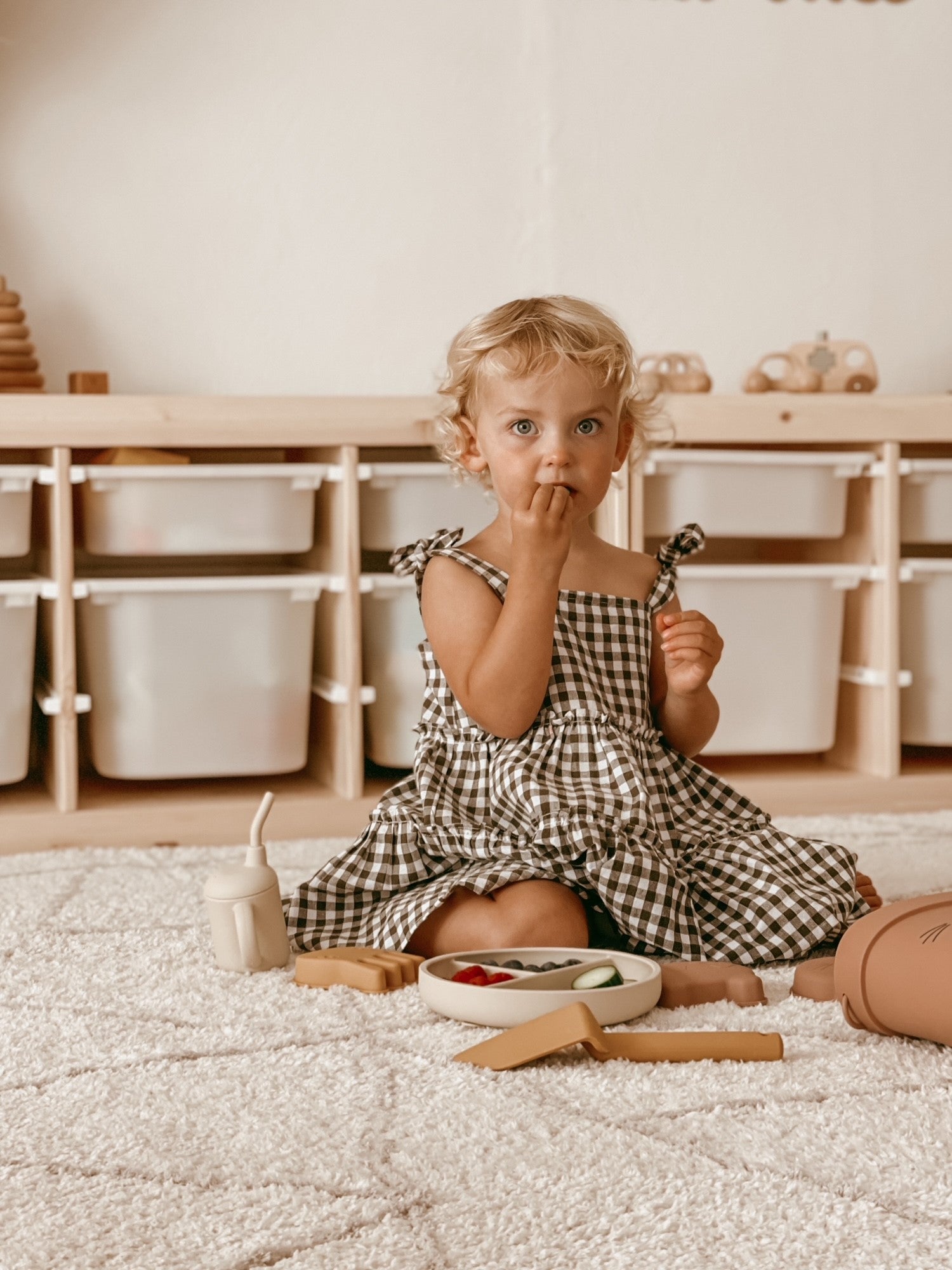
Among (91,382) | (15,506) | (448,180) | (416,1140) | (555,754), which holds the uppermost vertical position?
(448,180)

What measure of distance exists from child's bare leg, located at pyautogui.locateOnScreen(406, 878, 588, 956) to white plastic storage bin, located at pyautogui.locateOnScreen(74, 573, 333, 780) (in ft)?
1.93

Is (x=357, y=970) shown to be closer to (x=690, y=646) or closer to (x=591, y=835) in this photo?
(x=591, y=835)

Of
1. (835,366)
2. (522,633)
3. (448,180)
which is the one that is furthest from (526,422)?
(448,180)

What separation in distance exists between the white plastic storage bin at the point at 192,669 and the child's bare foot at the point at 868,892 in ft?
2.32

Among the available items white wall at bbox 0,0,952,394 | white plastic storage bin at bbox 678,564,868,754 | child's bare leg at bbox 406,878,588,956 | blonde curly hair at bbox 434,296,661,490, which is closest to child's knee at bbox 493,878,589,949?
child's bare leg at bbox 406,878,588,956

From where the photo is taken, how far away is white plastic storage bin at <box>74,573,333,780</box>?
1.49 metres

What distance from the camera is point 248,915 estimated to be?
0.96 meters

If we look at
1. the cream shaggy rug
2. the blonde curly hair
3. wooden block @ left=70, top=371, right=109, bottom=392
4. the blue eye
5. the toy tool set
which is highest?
wooden block @ left=70, top=371, right=109, bottom=392

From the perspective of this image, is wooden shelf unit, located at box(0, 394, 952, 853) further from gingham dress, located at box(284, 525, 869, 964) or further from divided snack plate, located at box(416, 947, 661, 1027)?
divided snack plate, located at box(416, 947, 661, 1027)

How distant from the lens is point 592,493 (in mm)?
1053

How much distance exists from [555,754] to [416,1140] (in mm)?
411

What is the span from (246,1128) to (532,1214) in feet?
0.57

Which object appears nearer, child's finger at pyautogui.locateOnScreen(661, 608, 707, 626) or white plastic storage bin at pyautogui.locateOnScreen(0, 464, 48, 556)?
child's finger at pyautogui.locateOnScreen(661, 608, 707, 626)

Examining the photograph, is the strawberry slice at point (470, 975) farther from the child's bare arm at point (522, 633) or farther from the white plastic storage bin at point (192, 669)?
the white plastic storage bin at point (192, 669)
